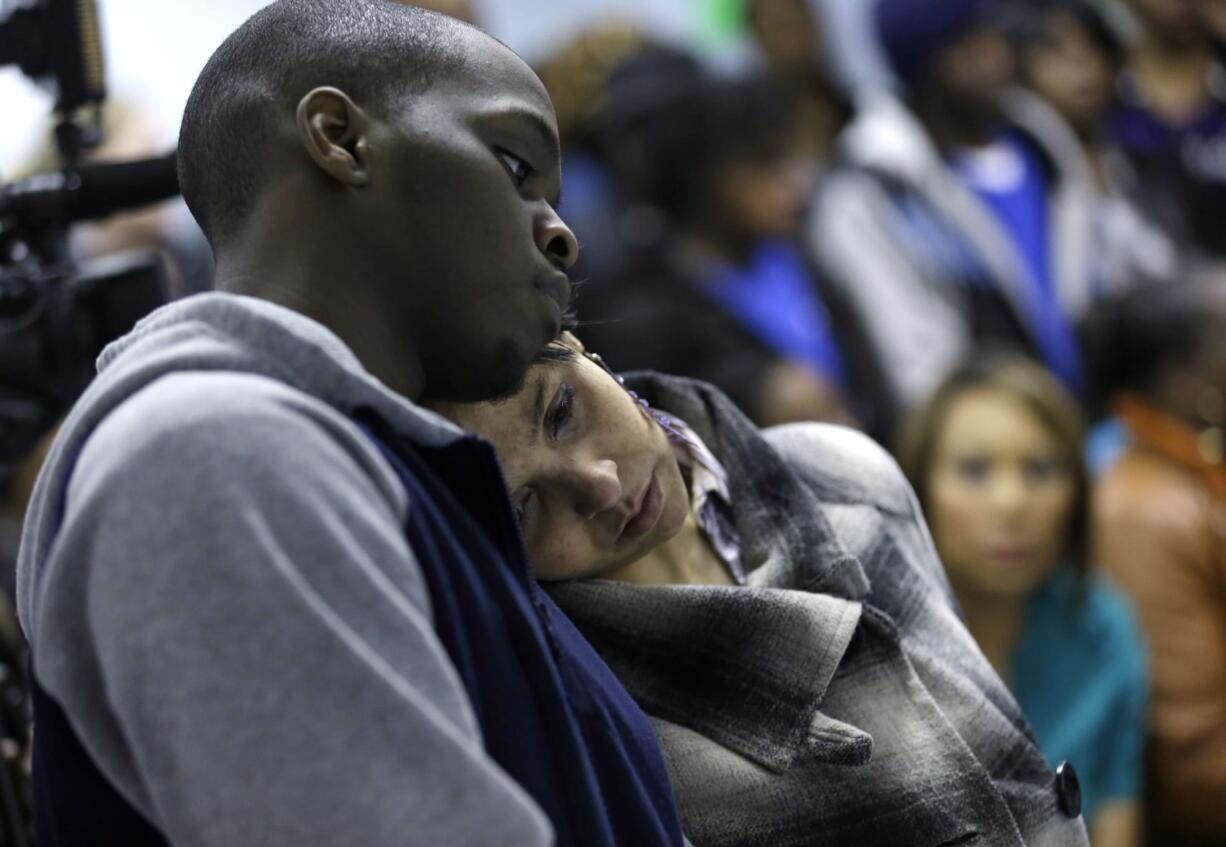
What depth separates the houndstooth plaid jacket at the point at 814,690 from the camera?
153 centimetres

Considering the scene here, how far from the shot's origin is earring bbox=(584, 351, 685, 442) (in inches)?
65.4

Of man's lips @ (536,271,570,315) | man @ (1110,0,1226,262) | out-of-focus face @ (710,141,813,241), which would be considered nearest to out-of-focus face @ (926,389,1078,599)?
out-of-focus face @ (710,141,813,241)

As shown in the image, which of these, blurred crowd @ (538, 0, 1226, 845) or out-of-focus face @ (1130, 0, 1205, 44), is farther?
out-of-focus face @ (1130, 0, 1205, 44)

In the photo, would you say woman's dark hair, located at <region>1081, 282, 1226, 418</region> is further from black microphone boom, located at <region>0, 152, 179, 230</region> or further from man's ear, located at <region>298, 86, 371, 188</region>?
man's ear, located at <region>298, 86, 371, 188</region>

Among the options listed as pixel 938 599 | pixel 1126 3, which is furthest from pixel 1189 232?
pixel 938 599

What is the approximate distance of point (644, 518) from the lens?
5.20 ft

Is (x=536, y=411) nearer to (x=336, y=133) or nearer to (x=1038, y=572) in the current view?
(x=336, y=133)

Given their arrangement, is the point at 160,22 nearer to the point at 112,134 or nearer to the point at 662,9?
the point at 112,134

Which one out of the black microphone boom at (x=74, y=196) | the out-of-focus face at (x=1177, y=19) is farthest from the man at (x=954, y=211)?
the black microphone boom at (x=74, y=196)

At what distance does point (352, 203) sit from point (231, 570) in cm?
28

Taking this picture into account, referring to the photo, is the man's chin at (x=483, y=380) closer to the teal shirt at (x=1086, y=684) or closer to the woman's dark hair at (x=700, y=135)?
the teal shirt at (x=1086, y=684)

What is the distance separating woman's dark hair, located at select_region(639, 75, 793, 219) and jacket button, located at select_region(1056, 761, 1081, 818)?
7.37ft

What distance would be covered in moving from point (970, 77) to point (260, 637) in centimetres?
367

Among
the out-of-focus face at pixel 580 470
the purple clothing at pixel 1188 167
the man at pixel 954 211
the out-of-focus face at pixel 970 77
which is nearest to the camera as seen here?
the out-of-focus face at pixel 580 470
